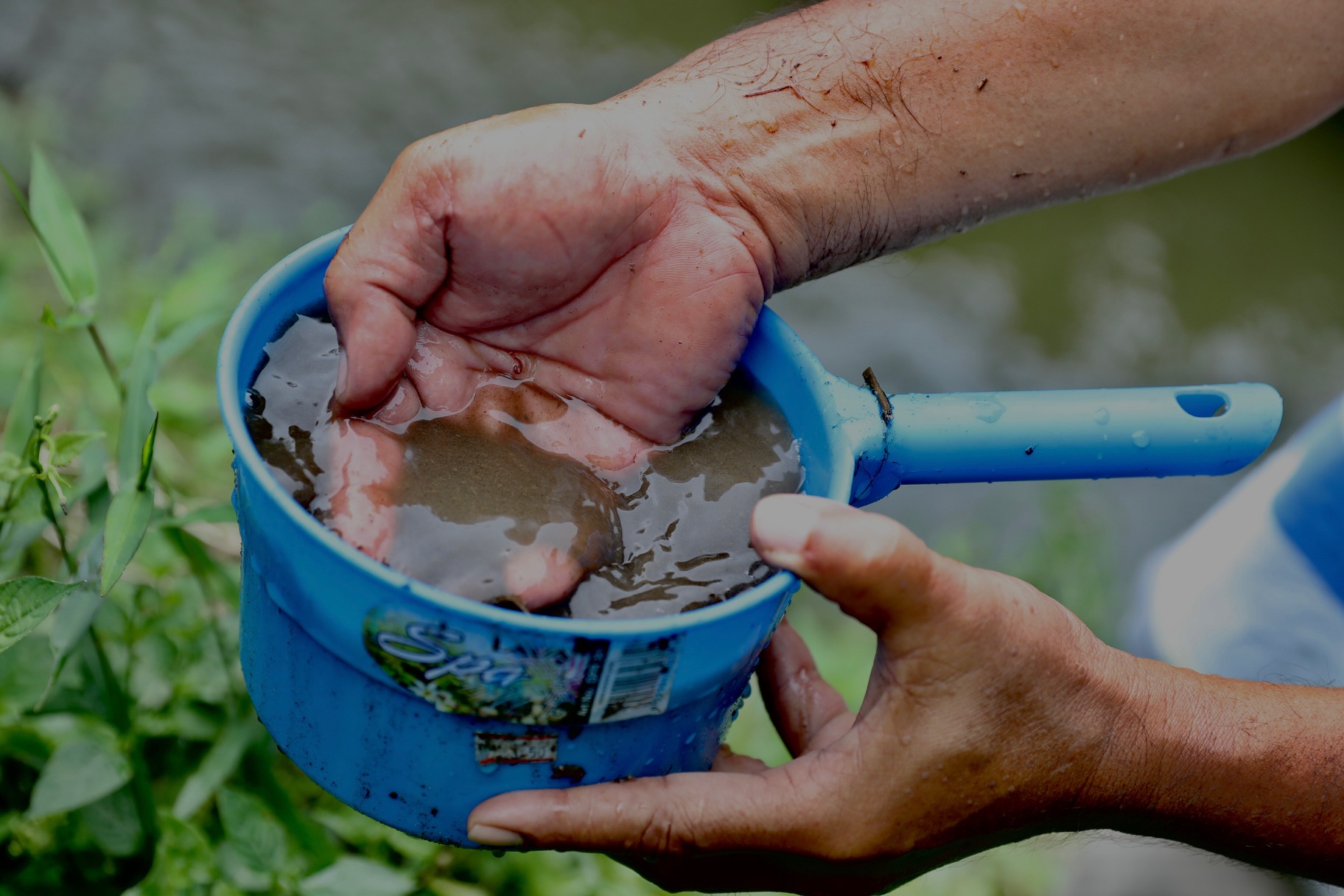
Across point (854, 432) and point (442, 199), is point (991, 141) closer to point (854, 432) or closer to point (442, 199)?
point (854, 432)

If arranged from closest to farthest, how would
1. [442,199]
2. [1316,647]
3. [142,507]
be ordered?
1. [142,507]
2. [442,199]
3. [1316,647]

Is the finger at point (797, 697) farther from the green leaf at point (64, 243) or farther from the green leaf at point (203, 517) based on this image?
the green leaf at point (64, 243)

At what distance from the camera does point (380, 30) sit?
155 inches

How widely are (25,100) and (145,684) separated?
2.57 meters

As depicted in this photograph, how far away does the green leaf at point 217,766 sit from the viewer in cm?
142

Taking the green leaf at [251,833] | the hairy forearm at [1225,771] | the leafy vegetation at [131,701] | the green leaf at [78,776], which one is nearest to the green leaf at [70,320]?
the leafy vegetation at [131,701]

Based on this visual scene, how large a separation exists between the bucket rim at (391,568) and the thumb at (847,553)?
0.03 meters

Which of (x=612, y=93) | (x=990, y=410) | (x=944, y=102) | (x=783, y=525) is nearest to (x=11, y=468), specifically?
(x=783, y=525)

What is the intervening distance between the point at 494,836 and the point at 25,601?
550 millimetres

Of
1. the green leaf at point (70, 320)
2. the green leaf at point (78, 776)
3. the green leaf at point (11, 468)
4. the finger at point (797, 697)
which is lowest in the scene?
the finger at point (797, 697)

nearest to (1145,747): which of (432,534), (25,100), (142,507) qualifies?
(432,534)

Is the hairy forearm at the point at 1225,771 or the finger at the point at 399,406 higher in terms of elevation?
the finger at the point at 399,406

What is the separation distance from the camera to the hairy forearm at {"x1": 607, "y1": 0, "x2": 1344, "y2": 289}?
1588mm

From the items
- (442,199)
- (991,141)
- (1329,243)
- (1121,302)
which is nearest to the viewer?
(442,199)
